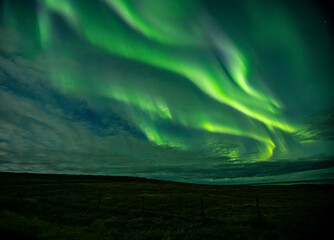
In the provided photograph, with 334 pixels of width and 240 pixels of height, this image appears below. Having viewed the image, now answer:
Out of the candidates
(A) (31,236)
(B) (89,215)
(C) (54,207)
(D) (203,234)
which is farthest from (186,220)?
(C) (54,207)

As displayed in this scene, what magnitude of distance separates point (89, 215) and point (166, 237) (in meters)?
15.9

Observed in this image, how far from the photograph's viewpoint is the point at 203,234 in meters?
20.8

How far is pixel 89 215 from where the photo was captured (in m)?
29.9

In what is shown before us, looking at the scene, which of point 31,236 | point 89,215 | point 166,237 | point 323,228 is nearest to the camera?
point 31,236

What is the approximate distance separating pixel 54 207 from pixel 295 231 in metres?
36.9

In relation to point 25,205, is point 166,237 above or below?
below

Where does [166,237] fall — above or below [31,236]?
below

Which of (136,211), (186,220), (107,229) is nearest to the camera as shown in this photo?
(107,229)

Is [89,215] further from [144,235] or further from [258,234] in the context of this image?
[258,234]

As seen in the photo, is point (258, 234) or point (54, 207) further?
point (54, 207)

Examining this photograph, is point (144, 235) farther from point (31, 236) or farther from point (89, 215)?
point (89, 215)

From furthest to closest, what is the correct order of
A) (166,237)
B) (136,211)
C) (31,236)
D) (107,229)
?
1. (136,211)
2. (107,229)
3. (166,237)
4. (31,236)

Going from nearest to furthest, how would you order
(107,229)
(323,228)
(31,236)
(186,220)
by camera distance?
(31,236) < (323,228) < (107,229) < (186,220)

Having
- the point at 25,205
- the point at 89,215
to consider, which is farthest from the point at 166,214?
the point at 25,205
